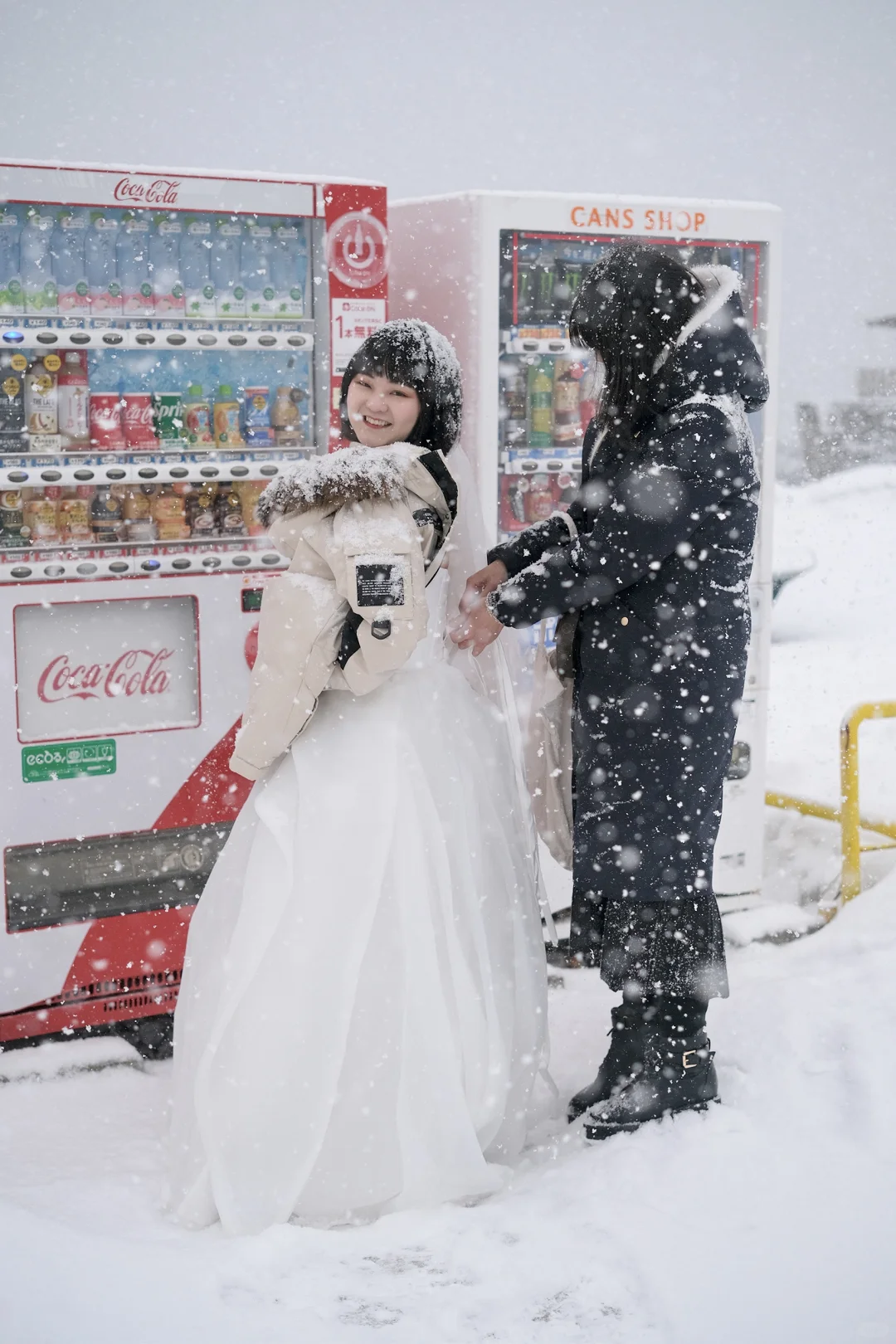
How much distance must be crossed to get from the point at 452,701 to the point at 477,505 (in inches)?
16.6

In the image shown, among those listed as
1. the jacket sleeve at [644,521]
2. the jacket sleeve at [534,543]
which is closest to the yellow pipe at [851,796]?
the jacket sleeve at [534,543]

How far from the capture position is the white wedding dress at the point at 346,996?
7.62 feet

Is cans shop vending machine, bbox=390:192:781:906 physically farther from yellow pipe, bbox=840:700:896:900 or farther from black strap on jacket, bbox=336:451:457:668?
black strap on jacket, bbox=336:451:457:668

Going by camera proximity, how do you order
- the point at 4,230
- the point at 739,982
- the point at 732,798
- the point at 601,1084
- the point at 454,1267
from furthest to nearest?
the point at 732,798, the point at 739,982, the point at 4,230, the point at 601,1084, the point at 454,1267

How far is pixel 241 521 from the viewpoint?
11.6ft

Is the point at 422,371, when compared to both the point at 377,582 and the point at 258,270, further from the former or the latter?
the point at 258,270

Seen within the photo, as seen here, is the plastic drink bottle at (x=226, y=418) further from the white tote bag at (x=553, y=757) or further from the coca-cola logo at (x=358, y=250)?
the white tote bag at (x=553, y=757)

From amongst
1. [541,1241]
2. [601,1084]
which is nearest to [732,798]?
[601,1084]

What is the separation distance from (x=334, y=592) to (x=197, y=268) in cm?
162

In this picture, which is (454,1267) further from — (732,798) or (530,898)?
(732,798)

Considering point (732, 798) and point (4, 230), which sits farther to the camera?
point (732, 798)

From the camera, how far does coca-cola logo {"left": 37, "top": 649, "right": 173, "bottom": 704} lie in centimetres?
329

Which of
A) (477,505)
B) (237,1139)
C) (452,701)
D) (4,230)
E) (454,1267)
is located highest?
(4,230)

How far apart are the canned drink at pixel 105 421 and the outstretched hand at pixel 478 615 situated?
1256mm
